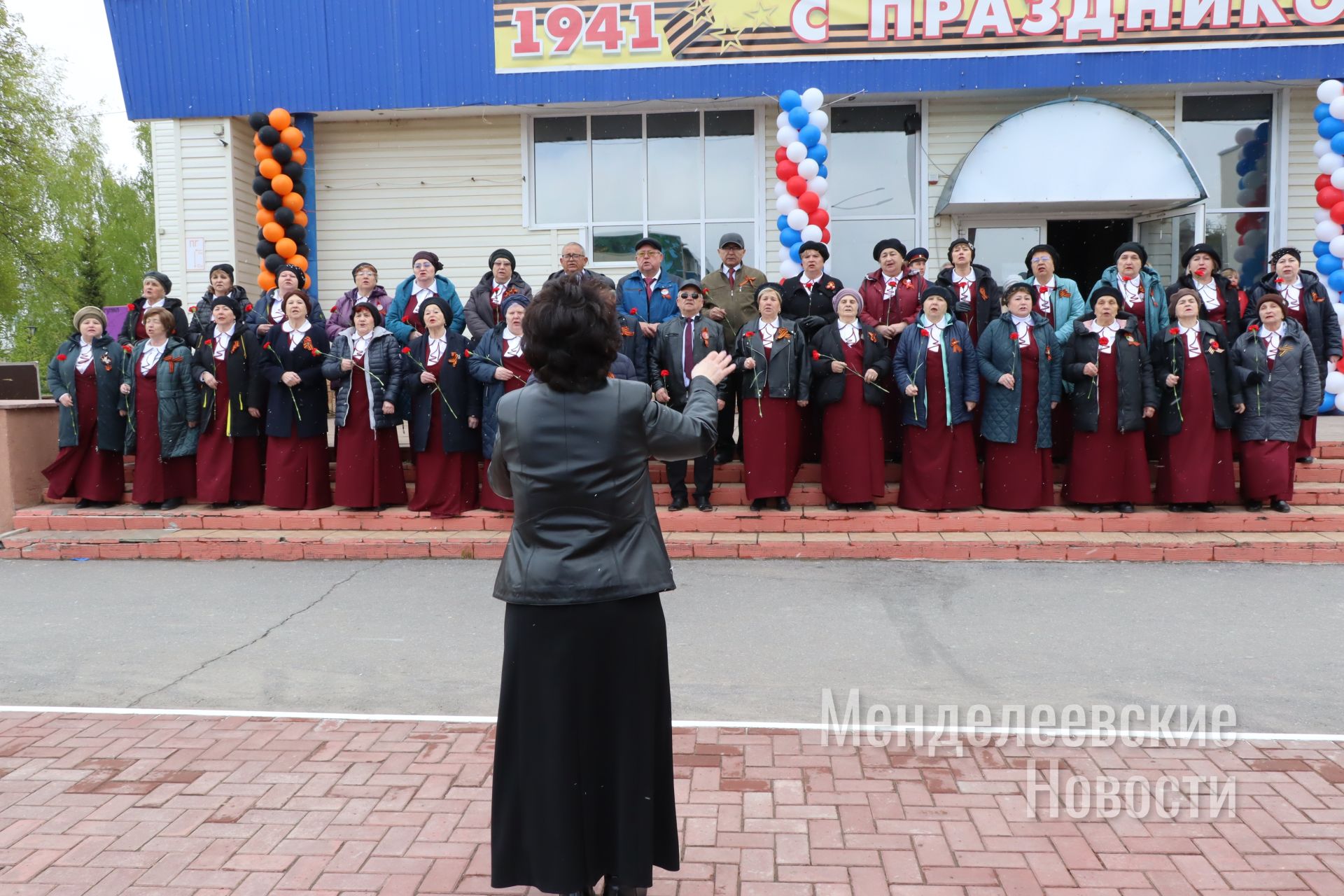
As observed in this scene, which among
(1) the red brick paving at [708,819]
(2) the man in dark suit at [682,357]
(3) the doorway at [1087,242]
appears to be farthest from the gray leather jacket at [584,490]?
(3) the doorway at [1087,242]

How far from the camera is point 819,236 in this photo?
11953 mm

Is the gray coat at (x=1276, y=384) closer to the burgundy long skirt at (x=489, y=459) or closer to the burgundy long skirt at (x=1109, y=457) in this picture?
the burgundy long skirt at (x=1109, y=457)

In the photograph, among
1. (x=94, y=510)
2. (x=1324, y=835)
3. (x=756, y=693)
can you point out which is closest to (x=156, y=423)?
(x=94, y=510)

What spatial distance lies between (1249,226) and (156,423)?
12685 millimetres

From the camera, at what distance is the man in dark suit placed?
890cm

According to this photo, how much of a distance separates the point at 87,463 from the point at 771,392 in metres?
6.43

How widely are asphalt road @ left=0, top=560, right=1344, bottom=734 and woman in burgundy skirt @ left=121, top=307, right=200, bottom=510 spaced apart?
4.58 ft

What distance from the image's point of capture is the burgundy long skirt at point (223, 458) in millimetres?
9406

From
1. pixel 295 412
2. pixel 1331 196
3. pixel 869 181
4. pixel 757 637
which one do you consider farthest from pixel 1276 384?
pixel 295 412

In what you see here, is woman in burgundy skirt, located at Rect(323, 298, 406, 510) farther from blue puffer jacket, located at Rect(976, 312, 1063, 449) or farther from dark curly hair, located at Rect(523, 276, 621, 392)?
dark curly hair, located at Rect(523, 276, 621, 392)

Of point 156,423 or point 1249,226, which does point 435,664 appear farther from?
point 1249,226

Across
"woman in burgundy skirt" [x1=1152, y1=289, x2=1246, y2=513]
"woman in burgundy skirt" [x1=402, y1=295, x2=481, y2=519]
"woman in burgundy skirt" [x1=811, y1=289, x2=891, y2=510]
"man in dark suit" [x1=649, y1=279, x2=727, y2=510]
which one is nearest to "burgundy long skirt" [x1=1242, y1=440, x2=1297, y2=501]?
"woman in burgundy skirt" [x1=1152, y1=289, x2=1246, y2=513]

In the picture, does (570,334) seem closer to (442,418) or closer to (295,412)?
(442,418)

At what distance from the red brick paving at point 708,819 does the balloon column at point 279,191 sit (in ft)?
30.4
